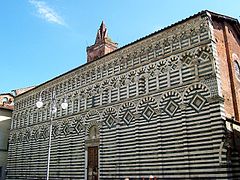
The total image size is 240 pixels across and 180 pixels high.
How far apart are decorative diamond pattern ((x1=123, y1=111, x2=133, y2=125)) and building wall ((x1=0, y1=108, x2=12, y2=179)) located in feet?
46.0

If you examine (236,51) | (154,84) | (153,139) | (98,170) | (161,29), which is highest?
(161,29)

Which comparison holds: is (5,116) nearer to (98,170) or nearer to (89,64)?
(89,64)

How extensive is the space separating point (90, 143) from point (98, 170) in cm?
150

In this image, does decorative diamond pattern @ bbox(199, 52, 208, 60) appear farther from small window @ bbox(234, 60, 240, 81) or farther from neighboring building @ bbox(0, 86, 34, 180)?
neighboring building @ bbox(0, 86, 34, 180)

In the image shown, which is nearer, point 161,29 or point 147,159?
point 147,159

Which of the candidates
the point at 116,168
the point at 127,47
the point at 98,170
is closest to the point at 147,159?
the point at 116,168

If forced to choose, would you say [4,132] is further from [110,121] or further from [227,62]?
[227,62]

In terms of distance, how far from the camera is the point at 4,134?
22.8 m

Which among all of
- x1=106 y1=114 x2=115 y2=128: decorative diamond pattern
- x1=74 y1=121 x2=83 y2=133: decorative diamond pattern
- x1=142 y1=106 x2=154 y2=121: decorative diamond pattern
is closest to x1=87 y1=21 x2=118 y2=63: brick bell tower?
x1=74 y1=121 x2=83 y2=133: decorative diamond pattern

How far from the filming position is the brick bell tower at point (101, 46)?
87.9 ft

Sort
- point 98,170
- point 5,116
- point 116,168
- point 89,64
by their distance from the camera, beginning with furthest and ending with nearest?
point 5,116 < point 89,64 < point 98,170 < point 116,168

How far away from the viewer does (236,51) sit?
1309cm

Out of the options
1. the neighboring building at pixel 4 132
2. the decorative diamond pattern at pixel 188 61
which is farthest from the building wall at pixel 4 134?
the decorative diamond pattern at pixel 188 61

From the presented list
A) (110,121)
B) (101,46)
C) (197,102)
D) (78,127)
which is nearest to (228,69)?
(197,102)
